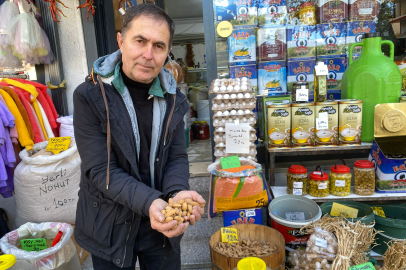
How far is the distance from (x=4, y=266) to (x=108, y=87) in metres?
0.98

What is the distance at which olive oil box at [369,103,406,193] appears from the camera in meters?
2.03

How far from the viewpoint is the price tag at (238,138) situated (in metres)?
2.25

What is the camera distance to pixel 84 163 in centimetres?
114

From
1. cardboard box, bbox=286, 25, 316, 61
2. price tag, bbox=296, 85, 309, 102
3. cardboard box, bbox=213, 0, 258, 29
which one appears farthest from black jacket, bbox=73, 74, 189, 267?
cardboard box, bbox=286, 25, 316, 61

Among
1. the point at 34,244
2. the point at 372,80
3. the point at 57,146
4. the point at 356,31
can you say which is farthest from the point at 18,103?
the point at 356,31

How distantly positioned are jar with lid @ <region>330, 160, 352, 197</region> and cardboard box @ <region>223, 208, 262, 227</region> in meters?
0.70

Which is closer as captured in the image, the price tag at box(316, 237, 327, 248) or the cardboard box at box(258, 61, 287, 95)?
the price tag at box(316, 237, 327, 248)

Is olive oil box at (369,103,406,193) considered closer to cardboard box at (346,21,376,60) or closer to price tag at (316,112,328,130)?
price tag at (316,112,328,130)

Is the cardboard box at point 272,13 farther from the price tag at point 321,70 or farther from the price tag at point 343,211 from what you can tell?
the price tag at point 343,211

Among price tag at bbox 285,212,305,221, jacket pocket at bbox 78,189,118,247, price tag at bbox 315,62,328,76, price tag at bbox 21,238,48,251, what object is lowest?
price tag at bbox 285,212,305,221

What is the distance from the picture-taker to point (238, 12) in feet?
8.95

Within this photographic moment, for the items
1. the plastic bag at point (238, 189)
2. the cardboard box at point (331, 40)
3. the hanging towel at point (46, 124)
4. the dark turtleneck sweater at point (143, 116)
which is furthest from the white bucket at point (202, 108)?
the dark turtleneck sweater at point (143, 116)

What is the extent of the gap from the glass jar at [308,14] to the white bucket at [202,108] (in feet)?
9.14

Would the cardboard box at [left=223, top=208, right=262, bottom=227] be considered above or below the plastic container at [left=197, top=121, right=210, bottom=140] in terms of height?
below
